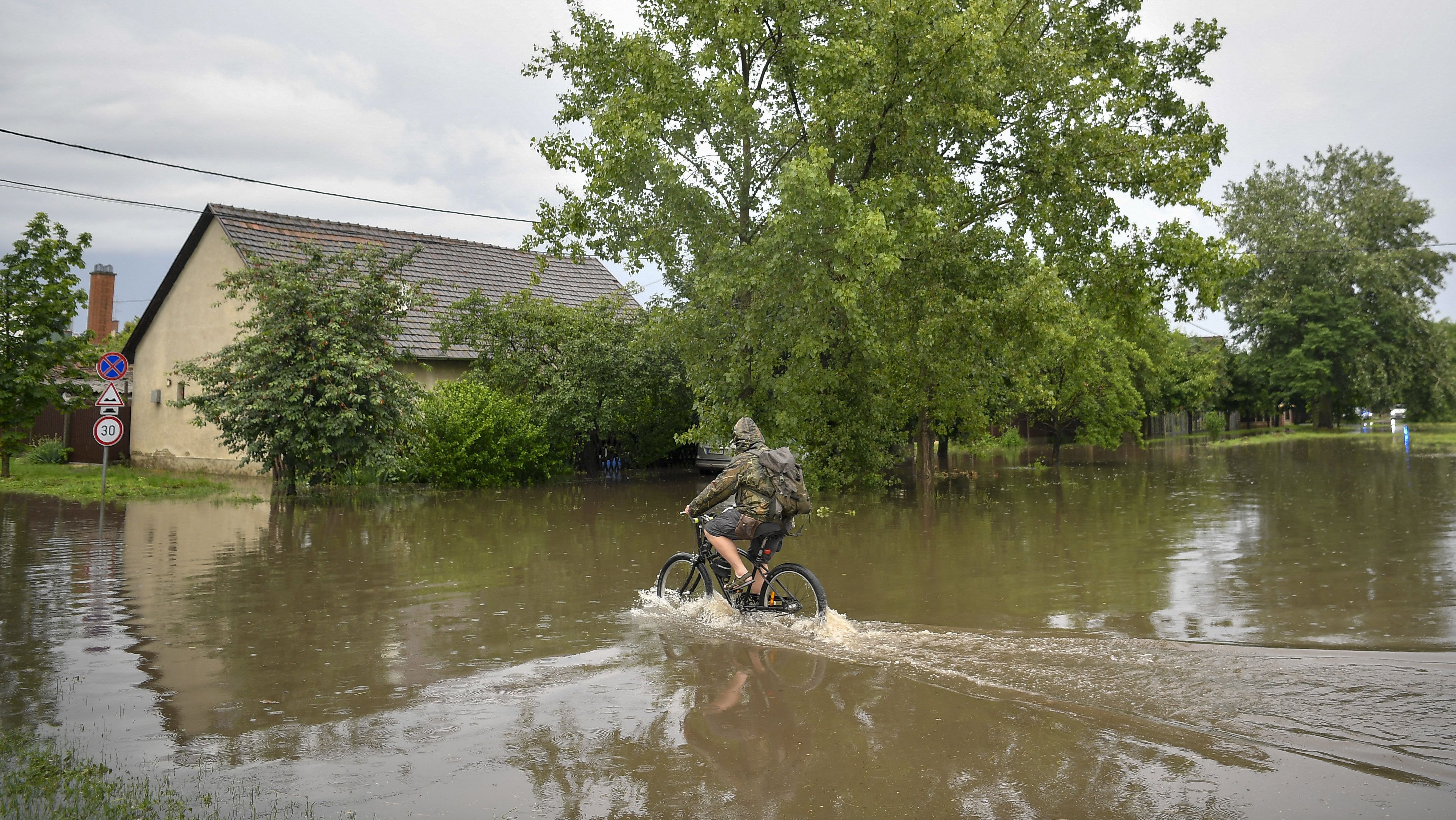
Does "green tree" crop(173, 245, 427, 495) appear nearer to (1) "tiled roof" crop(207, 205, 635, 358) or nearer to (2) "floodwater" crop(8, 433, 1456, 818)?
(1) "tiled roof" crop(207, 205, 635, 358)

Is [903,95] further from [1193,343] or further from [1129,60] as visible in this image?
[1193,343]

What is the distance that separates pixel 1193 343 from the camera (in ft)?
218

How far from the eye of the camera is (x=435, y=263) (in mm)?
30797

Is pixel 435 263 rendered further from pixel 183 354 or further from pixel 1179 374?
pixel 1179 374

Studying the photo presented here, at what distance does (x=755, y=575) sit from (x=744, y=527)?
412mm

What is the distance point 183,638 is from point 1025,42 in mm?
18238

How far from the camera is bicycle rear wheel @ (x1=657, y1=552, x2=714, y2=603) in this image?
28.4 ft

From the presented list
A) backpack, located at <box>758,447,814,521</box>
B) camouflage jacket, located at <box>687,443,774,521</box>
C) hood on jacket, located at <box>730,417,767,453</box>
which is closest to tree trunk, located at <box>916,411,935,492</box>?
hood on jacket, located at <box>730,417,767,453</box>

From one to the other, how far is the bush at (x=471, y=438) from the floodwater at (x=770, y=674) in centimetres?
819

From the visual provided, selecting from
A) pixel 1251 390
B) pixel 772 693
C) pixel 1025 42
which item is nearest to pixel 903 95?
pixel 1025 42

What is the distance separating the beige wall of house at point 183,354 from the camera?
27.0 m

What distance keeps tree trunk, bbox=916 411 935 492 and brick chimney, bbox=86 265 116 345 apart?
1642 inches

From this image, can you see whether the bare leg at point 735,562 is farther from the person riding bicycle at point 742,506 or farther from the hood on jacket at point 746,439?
the hood on jacket at point 746,439

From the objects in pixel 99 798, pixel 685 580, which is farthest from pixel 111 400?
pixel 99 798
